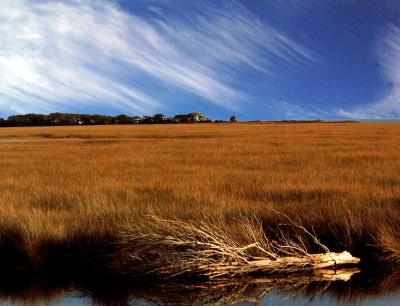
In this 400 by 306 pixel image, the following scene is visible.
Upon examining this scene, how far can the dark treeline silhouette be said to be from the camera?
3531 inches

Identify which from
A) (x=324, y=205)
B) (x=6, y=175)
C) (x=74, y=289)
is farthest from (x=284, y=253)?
(x=6, y=175)

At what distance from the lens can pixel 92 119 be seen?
9131cm

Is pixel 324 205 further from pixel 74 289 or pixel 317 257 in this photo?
pixel 74 289

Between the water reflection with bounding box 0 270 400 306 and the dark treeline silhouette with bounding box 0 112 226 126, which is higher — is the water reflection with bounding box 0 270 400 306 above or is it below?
below

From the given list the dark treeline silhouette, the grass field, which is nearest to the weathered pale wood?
the grass field

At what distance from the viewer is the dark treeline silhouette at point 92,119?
89688 millimetres

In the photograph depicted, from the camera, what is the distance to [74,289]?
7.50 m

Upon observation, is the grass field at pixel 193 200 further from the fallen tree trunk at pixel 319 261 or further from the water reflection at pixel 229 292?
the water reflection at pixel 229 292

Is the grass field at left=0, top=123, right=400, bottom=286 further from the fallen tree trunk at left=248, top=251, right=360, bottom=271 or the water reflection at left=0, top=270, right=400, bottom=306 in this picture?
the water reflection at left=0, top=270, right=400, bottom=306

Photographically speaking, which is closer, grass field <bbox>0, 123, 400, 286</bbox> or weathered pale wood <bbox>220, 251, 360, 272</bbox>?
weathered pale wood <bbox>220, 251, 360, 272</bbox>

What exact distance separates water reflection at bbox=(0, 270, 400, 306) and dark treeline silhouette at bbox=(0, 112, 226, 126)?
81683mm

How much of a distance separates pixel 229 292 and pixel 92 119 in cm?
8654

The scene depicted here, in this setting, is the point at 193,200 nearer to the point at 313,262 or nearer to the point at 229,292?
the point at 313,262

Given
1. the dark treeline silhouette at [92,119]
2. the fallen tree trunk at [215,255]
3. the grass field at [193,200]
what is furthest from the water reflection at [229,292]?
the dark treeline silhouette at [92,119]
